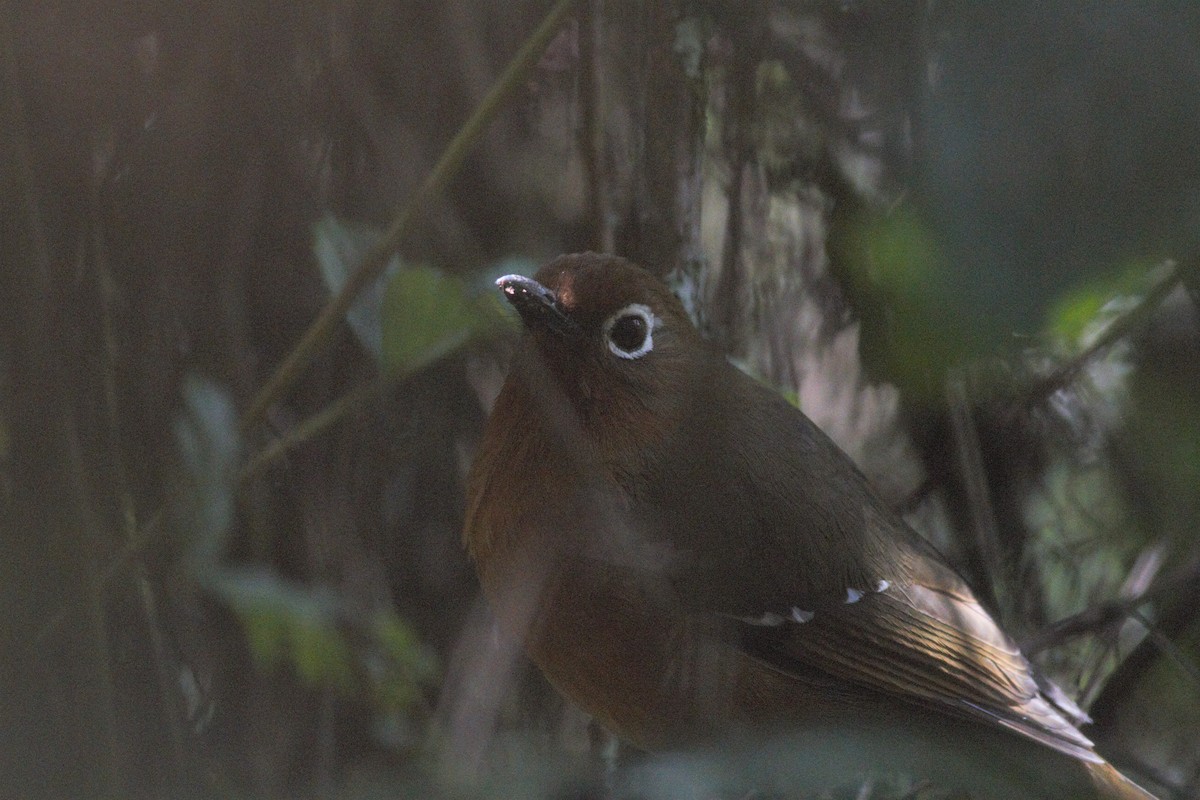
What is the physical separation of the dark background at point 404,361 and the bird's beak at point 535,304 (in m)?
0.17

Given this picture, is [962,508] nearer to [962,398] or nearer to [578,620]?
[962,398]

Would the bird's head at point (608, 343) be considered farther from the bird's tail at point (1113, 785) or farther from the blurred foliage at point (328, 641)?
the bird's tail at point (1113, 785)

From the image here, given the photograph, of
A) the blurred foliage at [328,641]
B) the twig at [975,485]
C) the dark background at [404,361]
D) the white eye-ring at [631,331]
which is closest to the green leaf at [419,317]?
the dark background at [404,361]

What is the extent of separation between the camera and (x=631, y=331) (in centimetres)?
250

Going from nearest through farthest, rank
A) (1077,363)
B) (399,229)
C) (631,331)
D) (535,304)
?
(535,304) → (399,229) → (631,331) → (1077,363)

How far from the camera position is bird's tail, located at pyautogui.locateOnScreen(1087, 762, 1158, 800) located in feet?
8.23

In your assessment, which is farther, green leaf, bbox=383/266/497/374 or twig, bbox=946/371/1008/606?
twig, bbox=946/371/1008/606

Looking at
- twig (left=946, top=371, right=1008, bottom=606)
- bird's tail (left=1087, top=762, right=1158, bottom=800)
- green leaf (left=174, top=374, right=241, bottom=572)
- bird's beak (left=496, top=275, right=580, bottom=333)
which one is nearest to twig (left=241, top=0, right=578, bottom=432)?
green leaf (left=174, top=374, right=241, bottom=572)

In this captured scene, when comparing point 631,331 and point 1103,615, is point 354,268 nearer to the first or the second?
point 631,331

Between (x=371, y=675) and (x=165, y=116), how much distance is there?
1427 mm

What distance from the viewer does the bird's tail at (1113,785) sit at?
8.23ft

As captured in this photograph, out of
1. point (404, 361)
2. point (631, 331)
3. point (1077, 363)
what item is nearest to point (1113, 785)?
point (1077, 363)

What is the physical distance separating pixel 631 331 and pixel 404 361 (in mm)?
494

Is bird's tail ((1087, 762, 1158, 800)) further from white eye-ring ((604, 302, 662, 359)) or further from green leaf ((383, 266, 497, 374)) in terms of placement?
green leaf ((383, 266, 497, 374))
